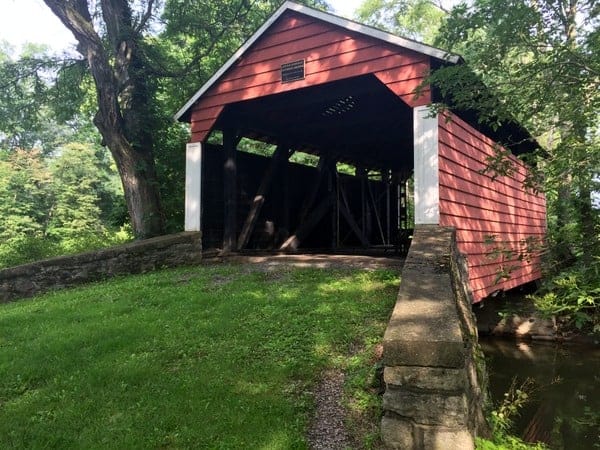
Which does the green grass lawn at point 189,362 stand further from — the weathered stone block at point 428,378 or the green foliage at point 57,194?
the green foliage at point 57,194

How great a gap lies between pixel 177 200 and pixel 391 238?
8909 millimetres

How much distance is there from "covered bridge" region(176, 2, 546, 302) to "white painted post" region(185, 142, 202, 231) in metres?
0.02

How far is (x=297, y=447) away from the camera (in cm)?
334

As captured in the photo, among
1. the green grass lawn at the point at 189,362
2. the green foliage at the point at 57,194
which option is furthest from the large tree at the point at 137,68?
the green foliage at the point at 57,194

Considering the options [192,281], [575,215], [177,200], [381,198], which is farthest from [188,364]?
[381,198]

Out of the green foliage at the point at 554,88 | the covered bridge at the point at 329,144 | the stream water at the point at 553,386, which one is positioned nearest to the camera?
the green foliage at the point at 554,88

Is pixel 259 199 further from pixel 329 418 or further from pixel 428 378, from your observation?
pixel 428 378

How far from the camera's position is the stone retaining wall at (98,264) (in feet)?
27.2

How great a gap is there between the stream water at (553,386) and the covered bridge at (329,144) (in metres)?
1.96

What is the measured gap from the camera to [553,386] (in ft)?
31.4

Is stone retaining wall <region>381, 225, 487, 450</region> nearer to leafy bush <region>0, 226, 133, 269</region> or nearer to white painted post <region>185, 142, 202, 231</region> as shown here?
white painted post <region>185, 142, 202, 231</region>

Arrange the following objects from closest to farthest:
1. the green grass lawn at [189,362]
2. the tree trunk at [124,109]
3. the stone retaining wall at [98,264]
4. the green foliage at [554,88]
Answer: the green grass lawn at [189,362] → the green foliage at [554,88] → the stone retaining wall at [98,264] → the tree trunk at [124,109]

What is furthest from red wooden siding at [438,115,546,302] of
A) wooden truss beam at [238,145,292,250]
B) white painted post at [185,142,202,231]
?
white painted post at [185,142,202,231]

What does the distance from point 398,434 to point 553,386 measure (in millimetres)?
8050
